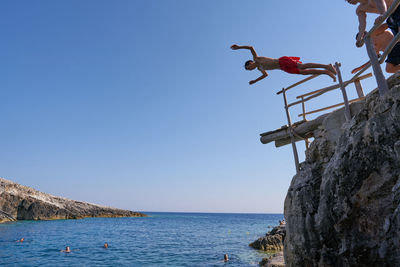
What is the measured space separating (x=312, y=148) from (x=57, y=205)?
8301 cm

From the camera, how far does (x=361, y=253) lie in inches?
175

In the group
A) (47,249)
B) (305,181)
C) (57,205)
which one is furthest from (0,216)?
(305,181)

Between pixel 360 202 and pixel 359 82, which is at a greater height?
pixel 359 82

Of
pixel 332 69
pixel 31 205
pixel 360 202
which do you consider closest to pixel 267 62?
pixel 332 69

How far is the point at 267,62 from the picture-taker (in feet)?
22.7

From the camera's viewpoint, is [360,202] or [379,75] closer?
[360,202]

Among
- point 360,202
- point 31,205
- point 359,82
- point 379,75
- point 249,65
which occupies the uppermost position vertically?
point 249,65

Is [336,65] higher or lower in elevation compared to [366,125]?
higher

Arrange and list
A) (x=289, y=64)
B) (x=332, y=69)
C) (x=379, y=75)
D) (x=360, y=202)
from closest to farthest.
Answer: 1. (x=360, y=202)
2. (x=379, y=75)
3. (x=332, y=69)
4. (x=289, y=64)

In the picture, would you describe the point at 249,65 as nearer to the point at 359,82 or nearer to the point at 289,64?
the point at 289,64

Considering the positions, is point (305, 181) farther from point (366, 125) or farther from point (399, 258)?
point (399, 258)

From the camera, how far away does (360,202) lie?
4551 millimetres

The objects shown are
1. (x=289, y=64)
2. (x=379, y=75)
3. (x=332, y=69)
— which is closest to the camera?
(x=379, y=75)

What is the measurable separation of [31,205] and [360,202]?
264 feet
